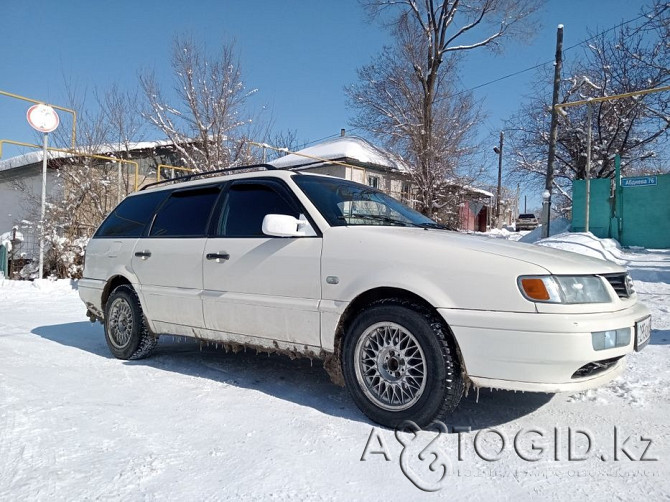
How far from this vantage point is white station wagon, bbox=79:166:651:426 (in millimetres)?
2586

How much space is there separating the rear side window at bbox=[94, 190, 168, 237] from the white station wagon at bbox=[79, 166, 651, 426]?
255mm

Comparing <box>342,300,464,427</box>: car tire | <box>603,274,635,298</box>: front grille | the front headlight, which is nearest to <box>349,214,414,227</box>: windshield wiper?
<box>342,300,464,427</box>: car tire

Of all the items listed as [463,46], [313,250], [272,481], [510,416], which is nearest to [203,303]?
[313,250]

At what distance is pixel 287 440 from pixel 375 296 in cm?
100

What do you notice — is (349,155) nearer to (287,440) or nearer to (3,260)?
(3,260)

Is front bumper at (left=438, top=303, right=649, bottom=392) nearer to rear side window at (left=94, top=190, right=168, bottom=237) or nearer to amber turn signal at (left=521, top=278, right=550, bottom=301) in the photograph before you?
amber turn signal at (left=521, top=278, right=550, bottom=301)

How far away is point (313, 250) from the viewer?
3305 millimetres

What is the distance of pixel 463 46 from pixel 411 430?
71.2 ft

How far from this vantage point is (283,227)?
3275mm

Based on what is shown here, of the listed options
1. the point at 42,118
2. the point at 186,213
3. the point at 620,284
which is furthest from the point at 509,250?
the point at 42,118

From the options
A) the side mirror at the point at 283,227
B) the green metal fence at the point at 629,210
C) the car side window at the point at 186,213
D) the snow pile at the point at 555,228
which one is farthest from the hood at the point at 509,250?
the snow pile at the point at 555,228

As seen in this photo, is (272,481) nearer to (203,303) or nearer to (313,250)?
(313,250)

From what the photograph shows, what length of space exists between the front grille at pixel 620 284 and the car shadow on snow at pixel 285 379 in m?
0.90

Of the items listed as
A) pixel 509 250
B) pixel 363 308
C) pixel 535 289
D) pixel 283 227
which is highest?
pixel 283 227
